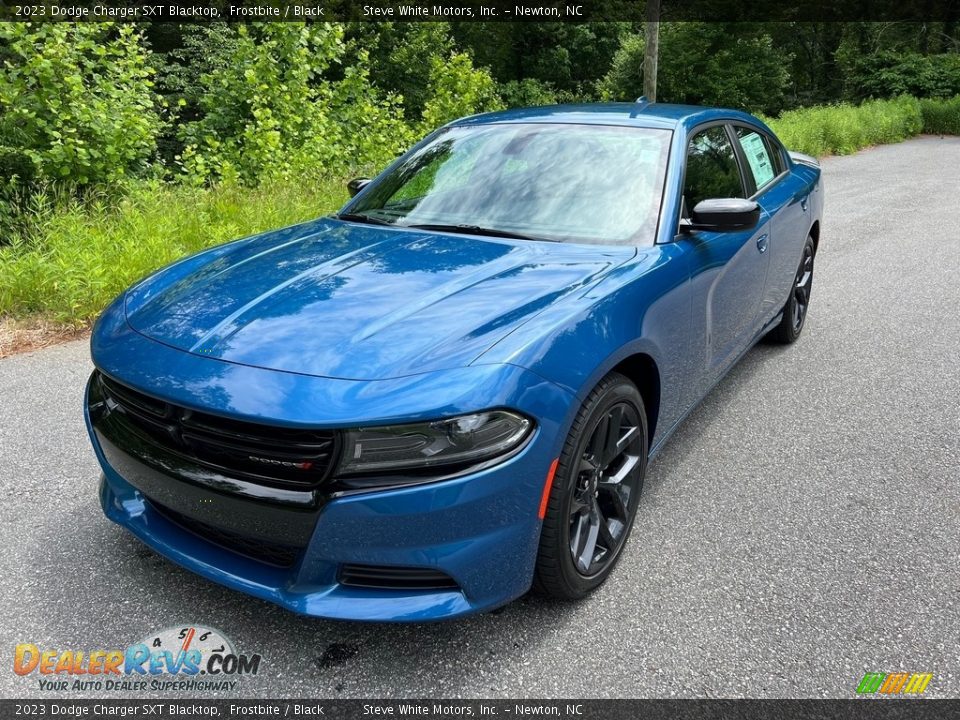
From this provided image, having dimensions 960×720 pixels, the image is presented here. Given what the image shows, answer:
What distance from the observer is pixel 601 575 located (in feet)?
8.06

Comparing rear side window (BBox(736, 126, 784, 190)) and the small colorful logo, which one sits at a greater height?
rear side window (BBox(736, 126, 784, 190))

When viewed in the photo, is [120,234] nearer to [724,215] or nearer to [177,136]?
[724,215]

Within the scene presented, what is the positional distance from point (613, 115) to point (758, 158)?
48.5 inches

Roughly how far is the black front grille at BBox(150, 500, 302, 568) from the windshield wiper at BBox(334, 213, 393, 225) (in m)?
1.56

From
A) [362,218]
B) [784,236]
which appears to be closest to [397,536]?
→ [362,218]

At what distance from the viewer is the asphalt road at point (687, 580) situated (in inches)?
84.4

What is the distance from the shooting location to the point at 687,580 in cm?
256

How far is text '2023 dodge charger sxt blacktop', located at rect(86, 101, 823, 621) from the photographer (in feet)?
6.20

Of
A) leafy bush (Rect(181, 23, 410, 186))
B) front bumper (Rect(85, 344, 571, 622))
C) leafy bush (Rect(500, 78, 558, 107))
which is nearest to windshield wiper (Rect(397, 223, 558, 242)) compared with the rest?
front bumper (Rect(85, 344, 571, 622))

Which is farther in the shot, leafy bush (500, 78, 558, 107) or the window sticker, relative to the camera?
leafy bush (500, 78, 558, 107)

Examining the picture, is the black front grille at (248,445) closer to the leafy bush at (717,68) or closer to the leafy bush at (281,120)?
the leafy bush at (281,120)

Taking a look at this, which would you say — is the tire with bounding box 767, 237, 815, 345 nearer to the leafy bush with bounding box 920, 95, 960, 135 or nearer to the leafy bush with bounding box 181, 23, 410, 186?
the leafy bush with bounding box 181, 23, 410, 186

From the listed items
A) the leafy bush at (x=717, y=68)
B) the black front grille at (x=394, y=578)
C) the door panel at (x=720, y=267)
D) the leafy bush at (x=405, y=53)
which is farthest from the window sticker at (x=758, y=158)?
the leafy bush at (x=717, y=68)

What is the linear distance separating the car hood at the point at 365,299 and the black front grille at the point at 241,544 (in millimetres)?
479
